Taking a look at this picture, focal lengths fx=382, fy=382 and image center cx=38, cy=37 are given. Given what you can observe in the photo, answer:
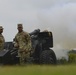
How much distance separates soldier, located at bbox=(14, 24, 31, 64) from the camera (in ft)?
42.2

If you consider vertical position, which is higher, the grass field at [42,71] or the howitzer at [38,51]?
the howitzer at [38,51]

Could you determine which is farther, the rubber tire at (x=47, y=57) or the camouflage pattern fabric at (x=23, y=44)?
the rubber tire at (x=47, y=57)

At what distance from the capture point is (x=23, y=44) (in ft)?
42.7

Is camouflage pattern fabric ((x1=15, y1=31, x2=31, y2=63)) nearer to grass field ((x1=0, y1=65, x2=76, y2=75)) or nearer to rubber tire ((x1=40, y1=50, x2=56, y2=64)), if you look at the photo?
rubber tire ((x1=40, y1=50, x2=56, y2=64))

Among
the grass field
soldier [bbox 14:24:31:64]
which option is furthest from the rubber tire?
the grass field

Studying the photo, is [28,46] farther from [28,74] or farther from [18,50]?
[28,74]

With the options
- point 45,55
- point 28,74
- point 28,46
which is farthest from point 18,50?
point 28,74

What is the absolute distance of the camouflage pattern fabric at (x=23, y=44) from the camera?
12.9 metres

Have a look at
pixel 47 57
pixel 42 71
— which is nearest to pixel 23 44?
pixel 47 57

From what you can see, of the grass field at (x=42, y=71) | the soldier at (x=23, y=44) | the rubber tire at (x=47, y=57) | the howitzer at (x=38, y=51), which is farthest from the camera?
the rubber tire at (x=47, y=57)

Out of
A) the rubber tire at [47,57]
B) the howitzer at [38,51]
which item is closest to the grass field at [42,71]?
the howitzer at [38,51]

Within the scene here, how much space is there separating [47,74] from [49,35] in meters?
8.89

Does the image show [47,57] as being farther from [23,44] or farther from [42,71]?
[42,71]

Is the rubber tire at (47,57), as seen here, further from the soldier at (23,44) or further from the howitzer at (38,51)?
the soldier at (23,44)
